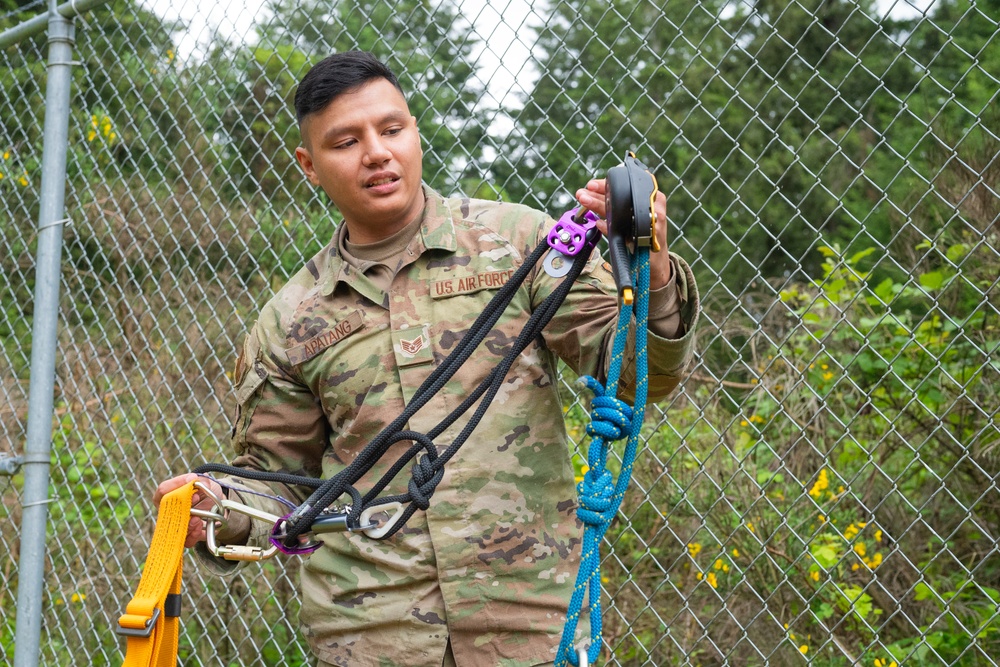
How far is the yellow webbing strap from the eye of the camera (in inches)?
71.2

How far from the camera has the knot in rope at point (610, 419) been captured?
5.06 feet

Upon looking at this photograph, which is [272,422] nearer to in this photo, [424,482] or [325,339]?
[325,339]

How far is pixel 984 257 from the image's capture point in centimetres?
333

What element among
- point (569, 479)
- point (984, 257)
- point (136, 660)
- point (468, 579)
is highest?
point (984, 257)

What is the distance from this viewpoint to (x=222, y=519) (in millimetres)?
1985

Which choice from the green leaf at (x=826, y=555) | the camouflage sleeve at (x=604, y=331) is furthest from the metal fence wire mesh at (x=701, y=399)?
the camouflage sleeve at (x=604, y=331)

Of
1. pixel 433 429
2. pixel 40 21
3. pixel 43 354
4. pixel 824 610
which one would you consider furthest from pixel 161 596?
pixel 40 21

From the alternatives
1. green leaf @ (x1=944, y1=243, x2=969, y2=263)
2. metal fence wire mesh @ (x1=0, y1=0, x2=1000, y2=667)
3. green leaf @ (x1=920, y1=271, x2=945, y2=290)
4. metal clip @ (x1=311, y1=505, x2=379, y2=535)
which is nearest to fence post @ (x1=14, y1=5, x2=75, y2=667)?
metal fence wire mesh @ (x1=0, y1=0, x2=1000, y2=667)

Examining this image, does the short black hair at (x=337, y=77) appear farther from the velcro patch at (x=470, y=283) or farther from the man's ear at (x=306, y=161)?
the velcro patch at (x=470, y=283)

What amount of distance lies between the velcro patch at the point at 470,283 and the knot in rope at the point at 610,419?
532mm

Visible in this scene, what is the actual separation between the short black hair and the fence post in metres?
1.40

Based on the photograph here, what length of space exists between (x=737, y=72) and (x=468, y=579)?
1046cm

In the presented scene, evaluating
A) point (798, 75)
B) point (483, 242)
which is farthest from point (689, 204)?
point (483, 242)

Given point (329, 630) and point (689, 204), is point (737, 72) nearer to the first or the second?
point (689, 204)
